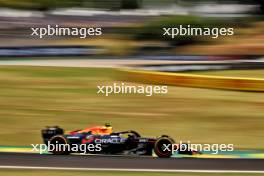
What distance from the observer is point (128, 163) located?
24.3 ft

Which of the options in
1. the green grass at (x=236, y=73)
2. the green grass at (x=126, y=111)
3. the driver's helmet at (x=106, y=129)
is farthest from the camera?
the green grass at (x=236, y=73)

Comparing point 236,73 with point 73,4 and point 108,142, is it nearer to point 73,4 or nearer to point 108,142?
point 108,142

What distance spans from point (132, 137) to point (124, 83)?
678 millimetres

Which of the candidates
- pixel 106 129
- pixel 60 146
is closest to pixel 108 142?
pixel 106 129

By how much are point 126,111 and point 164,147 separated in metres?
0.61

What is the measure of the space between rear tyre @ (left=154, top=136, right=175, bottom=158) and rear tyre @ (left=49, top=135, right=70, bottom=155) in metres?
1.02

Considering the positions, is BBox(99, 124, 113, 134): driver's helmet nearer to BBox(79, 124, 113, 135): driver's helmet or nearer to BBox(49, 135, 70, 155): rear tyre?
BBox(79, 124, 113, 135): driver's helmet

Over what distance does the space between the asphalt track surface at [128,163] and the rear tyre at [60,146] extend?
1.9 inches

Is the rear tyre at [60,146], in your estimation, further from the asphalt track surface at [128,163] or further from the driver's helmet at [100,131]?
the driver's helmet at [100,131]

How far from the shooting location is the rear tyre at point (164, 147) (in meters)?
7.45

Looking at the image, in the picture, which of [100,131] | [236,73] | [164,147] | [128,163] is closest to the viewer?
[128,163]

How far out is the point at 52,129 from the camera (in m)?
7.72

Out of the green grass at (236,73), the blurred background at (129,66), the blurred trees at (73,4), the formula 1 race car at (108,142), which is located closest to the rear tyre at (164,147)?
the formula 1 race car at (108,142)

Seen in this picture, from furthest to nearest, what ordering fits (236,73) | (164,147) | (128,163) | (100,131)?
1. (236,73)
2. (100,131)
3. (164,147)
4. (128,163)
